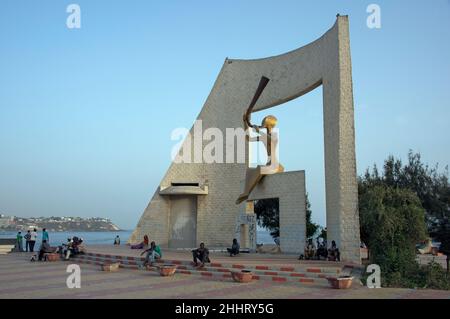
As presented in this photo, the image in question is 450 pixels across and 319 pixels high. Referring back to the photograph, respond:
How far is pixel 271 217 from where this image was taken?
1257 inches

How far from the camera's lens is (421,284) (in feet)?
37.4

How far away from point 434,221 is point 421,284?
17.7 feet

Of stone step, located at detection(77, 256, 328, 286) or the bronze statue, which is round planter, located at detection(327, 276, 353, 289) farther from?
the bronze statue

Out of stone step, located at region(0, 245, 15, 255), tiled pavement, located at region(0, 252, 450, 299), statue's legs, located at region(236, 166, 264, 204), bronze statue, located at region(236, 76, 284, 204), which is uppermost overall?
bronze statue, located at region(236, 76, 284, 204)

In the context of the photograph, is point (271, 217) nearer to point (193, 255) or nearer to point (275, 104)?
point (275, 104)

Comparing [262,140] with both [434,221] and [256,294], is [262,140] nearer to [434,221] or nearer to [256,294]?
[434,221]

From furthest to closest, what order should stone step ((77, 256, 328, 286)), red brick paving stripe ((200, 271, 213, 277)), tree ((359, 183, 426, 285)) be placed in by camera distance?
1. red brick paving stripe ((200, 271, 213, 277))
2. tree ((359, 183, 426, 285))
3. stone step ((77, 256, 328, 286))

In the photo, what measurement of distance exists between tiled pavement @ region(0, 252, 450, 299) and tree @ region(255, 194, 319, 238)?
60.3 ft

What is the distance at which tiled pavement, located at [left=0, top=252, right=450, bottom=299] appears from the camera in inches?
396

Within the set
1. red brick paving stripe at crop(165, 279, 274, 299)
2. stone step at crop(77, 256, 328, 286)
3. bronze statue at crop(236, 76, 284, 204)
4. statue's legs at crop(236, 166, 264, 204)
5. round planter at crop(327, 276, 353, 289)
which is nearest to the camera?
red brick paving stripe at crop(165, 279, 274, 299)

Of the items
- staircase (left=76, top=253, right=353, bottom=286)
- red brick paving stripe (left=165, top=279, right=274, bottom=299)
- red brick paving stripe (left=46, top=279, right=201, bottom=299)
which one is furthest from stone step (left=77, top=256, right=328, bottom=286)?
red brick paving stripe (left=46, top=279, right=201, bottom=299)

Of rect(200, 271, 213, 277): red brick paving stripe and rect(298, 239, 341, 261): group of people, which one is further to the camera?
rect(298, 239, 341, 261): group of people

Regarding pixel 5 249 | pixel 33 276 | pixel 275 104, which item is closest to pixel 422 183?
pixel 275 104

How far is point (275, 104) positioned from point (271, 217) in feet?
37.3
